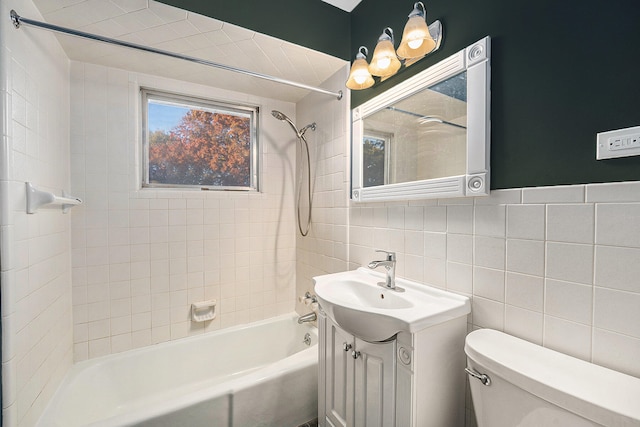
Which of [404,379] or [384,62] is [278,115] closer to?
[384,62]

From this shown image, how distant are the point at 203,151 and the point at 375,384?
6.29 ft

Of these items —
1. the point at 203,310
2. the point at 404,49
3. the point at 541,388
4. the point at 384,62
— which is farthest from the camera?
the point at 203,310

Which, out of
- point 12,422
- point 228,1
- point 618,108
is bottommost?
point 12,422

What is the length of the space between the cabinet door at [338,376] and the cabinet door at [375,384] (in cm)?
4

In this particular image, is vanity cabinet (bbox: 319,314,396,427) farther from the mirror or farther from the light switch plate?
the light switch plate

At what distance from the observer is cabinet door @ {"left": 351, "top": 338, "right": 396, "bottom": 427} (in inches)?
38.6

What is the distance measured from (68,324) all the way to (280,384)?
1329 mm

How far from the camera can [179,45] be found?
156 centimetres

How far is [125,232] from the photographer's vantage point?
1.78 m

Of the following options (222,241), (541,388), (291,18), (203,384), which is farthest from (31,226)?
(541,388)

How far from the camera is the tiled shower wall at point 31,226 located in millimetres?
1018

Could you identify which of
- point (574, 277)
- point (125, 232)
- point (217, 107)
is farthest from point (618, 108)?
point (125, 232)

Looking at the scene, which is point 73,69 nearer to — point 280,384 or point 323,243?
point 323,243

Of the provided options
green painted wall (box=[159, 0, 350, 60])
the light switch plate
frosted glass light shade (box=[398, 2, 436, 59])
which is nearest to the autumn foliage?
green painted wall (box=[159, 0, 350, 60])
